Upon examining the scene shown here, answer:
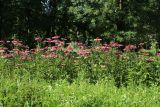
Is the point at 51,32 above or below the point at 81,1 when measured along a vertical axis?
below

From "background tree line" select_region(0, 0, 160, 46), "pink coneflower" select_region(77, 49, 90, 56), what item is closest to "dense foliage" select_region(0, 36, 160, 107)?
"pink coneflower" select_region(77, 49, 90, 56)

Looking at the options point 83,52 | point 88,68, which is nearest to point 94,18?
point 83,52

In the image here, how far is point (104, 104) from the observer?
6.55 m

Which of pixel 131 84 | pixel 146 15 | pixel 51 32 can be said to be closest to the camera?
pixel 131 84

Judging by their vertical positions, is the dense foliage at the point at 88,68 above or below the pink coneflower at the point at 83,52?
below

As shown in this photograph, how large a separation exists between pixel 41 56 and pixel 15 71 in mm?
984

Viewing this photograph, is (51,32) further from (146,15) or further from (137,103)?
(137,103)

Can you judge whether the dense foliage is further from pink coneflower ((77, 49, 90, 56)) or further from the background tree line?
the background tree line

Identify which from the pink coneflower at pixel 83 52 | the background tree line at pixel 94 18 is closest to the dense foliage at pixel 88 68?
the pink coneflower at pixel 83 52

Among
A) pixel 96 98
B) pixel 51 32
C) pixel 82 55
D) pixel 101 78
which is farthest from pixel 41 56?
pixel 51 32

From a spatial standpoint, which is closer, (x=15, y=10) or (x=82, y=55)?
(x=82, y=55)

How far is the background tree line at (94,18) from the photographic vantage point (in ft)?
74.0

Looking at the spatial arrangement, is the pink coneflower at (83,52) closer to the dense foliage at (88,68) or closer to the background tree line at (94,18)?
the dense foliage at (88,68)

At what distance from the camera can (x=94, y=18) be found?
22.8 metres
